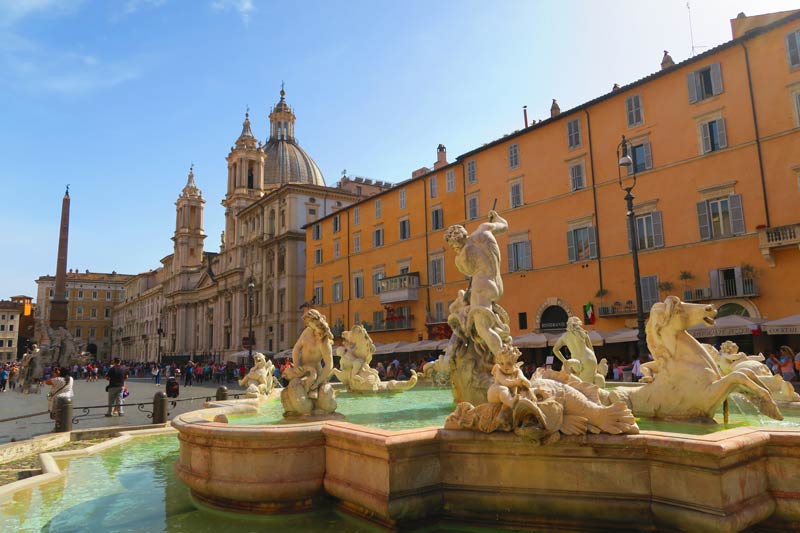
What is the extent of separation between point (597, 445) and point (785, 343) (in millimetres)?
19652

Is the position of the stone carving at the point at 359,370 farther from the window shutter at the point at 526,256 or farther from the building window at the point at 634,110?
the building window at the point at 634,110

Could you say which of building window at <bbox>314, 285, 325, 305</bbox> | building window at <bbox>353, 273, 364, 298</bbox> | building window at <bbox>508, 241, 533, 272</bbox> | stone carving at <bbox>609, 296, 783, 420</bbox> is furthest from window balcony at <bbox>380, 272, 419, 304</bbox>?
stone carving at <bbox>609, 296, 783, 420</bbox>

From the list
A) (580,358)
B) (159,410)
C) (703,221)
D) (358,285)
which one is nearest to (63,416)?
(159,410)

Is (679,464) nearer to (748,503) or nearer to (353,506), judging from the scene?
(748,503)

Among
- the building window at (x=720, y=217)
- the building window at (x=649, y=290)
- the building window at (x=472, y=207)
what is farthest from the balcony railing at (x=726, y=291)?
the building window at (x=472, y=207)

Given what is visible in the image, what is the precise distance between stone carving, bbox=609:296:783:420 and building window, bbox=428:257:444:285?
2782cm

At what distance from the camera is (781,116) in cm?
1975

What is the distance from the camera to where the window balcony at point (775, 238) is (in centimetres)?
1830

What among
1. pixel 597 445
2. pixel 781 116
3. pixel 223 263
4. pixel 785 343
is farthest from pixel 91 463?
pixel 223 263

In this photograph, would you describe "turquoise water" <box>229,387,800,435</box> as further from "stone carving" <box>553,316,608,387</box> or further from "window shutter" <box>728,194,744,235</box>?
"window shutter" <box>728,194,744,235</box>

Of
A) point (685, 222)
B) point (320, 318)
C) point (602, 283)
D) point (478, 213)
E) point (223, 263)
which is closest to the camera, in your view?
point (320, 318)

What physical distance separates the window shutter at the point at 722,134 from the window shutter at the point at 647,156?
2.79m

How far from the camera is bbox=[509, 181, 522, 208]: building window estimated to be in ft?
94.9

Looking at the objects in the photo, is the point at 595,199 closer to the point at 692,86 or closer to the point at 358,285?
the point at 692,86
